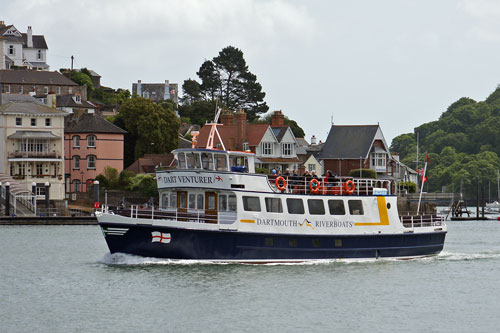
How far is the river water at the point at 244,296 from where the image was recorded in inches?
1173

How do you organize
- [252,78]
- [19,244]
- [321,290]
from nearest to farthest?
[321,290]
[19,244]
[252,78]

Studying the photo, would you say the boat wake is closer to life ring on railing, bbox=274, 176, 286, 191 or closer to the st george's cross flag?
life ring on railing, bbox=274, 176, 286, 191

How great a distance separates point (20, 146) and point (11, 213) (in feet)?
50.8

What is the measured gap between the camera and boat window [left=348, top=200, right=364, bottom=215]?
41.7 metres

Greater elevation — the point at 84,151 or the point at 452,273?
the point at 84,151

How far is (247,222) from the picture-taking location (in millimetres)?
38781

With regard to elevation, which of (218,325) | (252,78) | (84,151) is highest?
(252,78)

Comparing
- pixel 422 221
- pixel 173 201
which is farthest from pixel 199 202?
pixel 422 221

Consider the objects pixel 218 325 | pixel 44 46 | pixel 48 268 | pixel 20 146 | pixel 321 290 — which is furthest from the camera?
pixel 44 46

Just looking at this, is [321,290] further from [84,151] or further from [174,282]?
[84,151]

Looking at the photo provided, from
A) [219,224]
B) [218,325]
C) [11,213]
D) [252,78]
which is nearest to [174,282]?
[219,224]

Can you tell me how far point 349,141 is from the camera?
4048 inches

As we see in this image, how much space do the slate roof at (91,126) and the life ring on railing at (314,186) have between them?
56918 mm

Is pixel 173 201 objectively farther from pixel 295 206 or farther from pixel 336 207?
pixel 336 207
